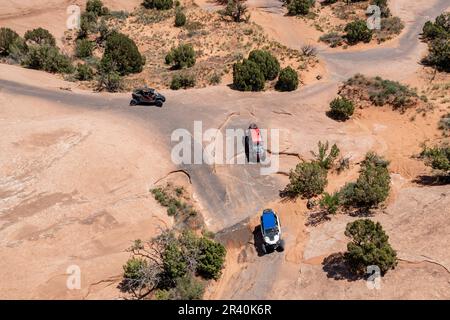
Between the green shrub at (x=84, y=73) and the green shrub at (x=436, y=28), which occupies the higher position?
the green shrub at (x=436, y=28)

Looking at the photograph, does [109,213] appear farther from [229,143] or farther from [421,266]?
[421,266]

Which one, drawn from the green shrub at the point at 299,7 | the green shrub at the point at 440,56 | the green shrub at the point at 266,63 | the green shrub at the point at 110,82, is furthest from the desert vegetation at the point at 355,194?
the green shrub at the point at 299,7

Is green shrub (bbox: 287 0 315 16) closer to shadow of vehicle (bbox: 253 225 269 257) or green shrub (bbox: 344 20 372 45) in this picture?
green shrub (bbox: 344 20 372 45)

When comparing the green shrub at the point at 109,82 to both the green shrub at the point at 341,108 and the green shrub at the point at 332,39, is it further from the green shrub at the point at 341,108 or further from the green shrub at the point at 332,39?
the green shrub at the point at 332,39

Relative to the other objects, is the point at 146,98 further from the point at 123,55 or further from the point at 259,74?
→ the point at 123,55

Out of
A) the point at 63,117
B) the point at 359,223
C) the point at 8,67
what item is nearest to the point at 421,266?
the point at 359,223
